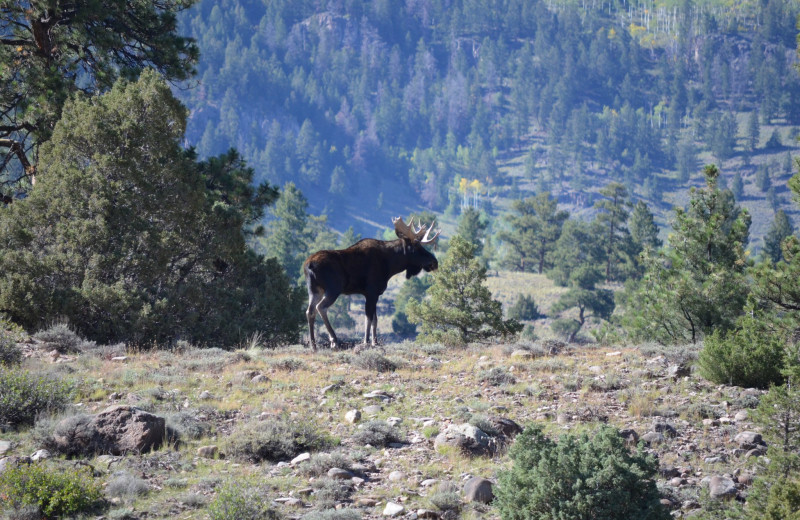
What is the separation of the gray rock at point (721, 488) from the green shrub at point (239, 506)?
4.67 metres

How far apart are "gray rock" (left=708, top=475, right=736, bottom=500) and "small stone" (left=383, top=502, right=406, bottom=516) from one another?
3341mm

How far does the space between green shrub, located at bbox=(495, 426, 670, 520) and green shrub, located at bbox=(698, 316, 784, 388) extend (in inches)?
189

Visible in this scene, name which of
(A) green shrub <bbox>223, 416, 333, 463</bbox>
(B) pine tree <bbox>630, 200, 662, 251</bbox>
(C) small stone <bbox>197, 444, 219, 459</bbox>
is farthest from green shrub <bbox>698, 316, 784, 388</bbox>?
(B) pine tree <bbox>630, 200, 662, 251</bbox>

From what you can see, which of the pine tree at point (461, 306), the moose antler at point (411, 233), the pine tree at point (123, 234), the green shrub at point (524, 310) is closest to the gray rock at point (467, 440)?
the pine tree at point (123, 234)

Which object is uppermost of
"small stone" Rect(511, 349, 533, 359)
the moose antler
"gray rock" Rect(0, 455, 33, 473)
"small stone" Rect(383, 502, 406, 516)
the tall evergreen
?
the moose antler

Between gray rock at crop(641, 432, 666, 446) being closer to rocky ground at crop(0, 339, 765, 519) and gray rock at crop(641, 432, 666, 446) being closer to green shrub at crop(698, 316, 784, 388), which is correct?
rocky ground at crop(0, 339, 765, 519)

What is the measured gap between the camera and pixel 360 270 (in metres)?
17.0

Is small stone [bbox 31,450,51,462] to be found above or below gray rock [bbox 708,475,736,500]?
above

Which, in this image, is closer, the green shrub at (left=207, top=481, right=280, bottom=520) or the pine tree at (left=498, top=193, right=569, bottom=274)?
the green shrub at (left=207, top=481, right=280, bottom=520)

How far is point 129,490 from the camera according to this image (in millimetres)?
7934

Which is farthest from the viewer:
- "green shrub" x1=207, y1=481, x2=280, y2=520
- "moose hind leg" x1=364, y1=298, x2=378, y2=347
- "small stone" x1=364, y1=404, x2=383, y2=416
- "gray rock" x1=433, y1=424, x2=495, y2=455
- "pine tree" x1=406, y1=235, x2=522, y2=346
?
"pine tree" x1=406, y1=235, x2=522, y2=346

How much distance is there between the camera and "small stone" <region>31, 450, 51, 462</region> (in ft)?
28.2

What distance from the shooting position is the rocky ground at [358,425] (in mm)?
8219

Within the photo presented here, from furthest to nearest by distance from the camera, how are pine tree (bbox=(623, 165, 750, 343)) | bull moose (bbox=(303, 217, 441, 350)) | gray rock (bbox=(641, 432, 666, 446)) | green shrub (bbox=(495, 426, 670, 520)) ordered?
pine tree (bbox=(623, 165, 750, 343)) → bull moose (bbox=(303, 217, 441, 350)) → gray rock (bbox=(641, 432, 666, 446)) → green shrub (bbox=(495, 426, 670, 520))
